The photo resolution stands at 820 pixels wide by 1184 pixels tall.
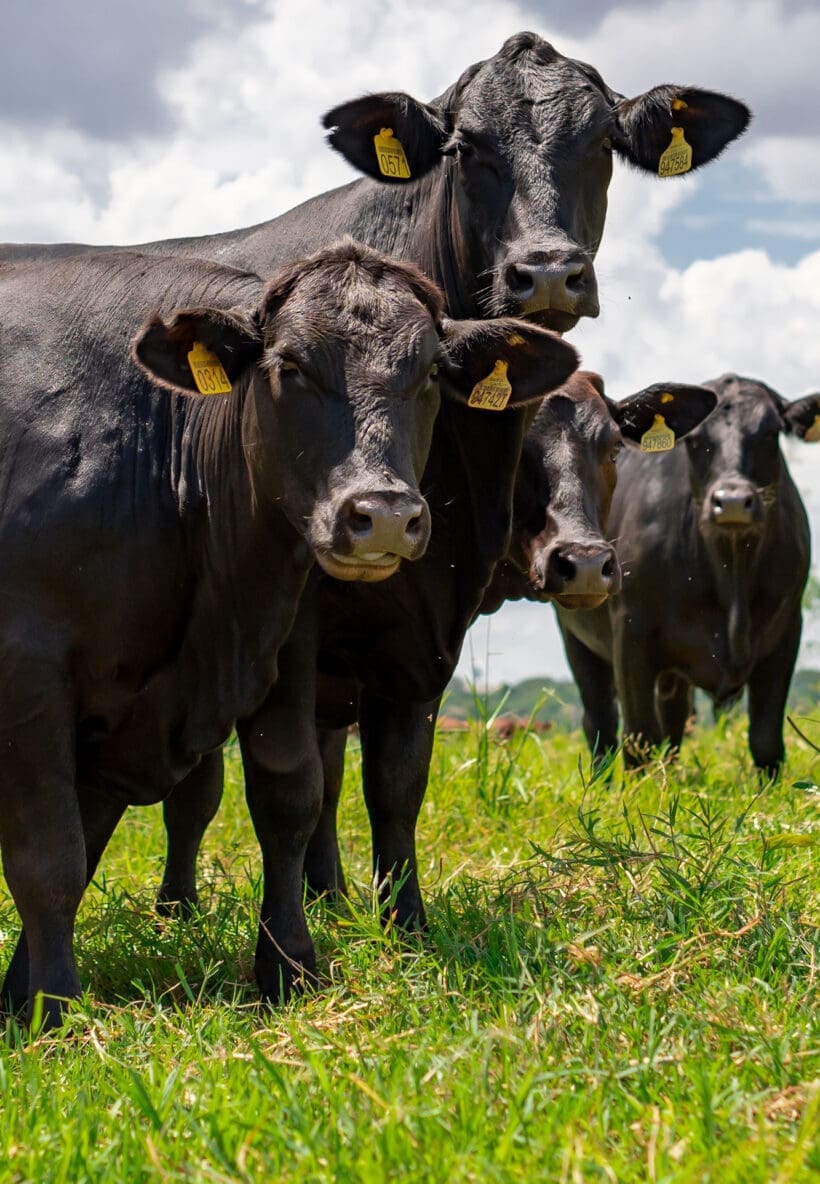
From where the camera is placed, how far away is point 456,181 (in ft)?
18.4

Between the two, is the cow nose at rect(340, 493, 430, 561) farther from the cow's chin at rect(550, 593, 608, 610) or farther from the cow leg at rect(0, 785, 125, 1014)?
the cow's chin at rect(550, 593, 608, 610)

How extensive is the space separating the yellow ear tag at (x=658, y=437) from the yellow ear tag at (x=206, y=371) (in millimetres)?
2903

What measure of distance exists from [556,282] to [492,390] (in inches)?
16.0

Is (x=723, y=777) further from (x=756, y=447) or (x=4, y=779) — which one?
(x=4, y=779)

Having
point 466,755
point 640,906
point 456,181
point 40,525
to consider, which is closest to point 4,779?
point 40,525

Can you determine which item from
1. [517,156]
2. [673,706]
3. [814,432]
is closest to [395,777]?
[517,156]

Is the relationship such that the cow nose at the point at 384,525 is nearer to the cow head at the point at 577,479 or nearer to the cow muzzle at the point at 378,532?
the cow muzzle at the point at 378,532

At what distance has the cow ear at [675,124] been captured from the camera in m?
5.89

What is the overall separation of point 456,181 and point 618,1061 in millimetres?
3324

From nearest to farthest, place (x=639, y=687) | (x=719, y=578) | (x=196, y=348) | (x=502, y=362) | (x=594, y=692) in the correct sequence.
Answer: (x=196, y=348)
(x=502, y=362)
(x=719, y=578)
(x=639, y=687)
(x=594, y=692)

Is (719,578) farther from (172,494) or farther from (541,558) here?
(172,494)

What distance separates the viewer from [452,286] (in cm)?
565

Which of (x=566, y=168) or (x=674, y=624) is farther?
(x=674, y=624)

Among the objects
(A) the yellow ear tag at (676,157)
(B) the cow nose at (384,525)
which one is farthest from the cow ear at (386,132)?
(B) the cow nose at (384,525)
